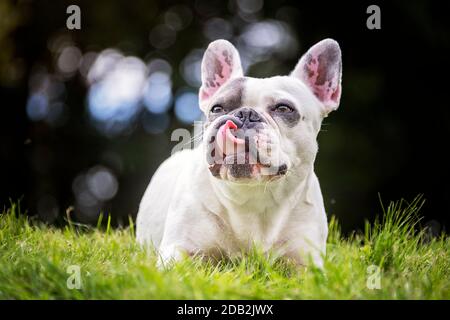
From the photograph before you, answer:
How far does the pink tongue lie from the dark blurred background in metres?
5.34

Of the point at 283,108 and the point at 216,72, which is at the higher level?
the point at 216,72

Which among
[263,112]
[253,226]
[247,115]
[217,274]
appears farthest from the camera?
[253,226]

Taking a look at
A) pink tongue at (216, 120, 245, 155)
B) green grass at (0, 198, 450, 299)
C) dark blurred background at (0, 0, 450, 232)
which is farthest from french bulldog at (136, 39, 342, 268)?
dark blurred background at (0, 0, 450, 232)

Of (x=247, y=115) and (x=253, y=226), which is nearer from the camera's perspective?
(x=247, y=115)

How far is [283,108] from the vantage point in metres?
4.04

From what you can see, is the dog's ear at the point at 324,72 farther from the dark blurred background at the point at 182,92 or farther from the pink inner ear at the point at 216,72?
the dark blurred background at the point at 182,92

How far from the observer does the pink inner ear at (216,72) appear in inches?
184

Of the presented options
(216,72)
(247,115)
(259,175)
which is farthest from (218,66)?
(259,175)

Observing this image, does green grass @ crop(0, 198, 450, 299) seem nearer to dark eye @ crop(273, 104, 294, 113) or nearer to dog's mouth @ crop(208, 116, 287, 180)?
dog's mouth @ crop(208, 116, 287, 180)

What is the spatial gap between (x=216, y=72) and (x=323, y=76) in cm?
84

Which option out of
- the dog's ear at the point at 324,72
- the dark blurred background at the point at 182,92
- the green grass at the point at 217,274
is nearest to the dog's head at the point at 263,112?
the dog's ear at the point at 324,72

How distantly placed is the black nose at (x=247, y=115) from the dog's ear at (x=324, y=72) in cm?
87

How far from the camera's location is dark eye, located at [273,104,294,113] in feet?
13.2

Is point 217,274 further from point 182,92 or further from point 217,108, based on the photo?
point 182,92
